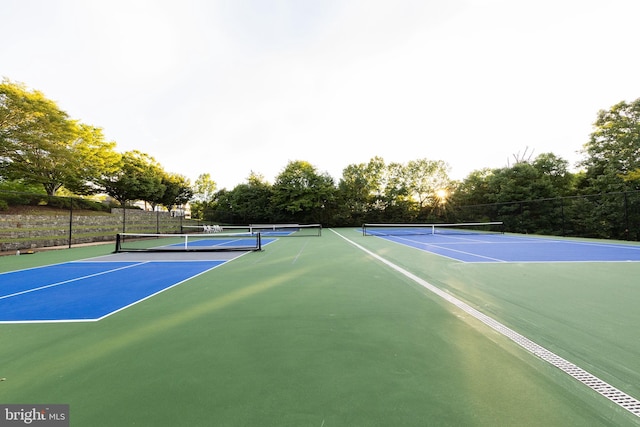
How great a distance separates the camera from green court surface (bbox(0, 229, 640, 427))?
1.68 metres

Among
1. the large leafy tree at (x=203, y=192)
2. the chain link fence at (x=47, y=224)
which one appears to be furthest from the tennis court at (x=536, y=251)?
the large leafy tree at (x=203, y=192)

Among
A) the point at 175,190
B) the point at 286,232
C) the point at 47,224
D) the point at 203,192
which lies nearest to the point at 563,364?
the point at 47,224

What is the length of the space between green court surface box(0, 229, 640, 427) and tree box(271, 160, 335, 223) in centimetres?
3094

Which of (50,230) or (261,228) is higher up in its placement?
(50,230)

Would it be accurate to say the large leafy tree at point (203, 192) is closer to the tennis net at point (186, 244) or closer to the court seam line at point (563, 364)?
the tennis net at point (186, 244)

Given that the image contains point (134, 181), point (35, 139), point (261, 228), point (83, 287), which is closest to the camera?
point (83, 287)

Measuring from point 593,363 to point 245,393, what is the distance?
115 inches

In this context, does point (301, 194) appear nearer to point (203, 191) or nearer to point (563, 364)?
point (203, 191)

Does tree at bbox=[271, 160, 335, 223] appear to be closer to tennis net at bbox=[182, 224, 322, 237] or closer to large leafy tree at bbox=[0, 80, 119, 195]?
tennis net at bbox=[182, 224, 322, 237]

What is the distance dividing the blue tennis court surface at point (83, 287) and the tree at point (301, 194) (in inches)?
1085

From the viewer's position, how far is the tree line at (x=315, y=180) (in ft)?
55.3

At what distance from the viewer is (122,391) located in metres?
1.92

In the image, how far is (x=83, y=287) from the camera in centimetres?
504

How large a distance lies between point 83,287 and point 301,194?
30709 mm
